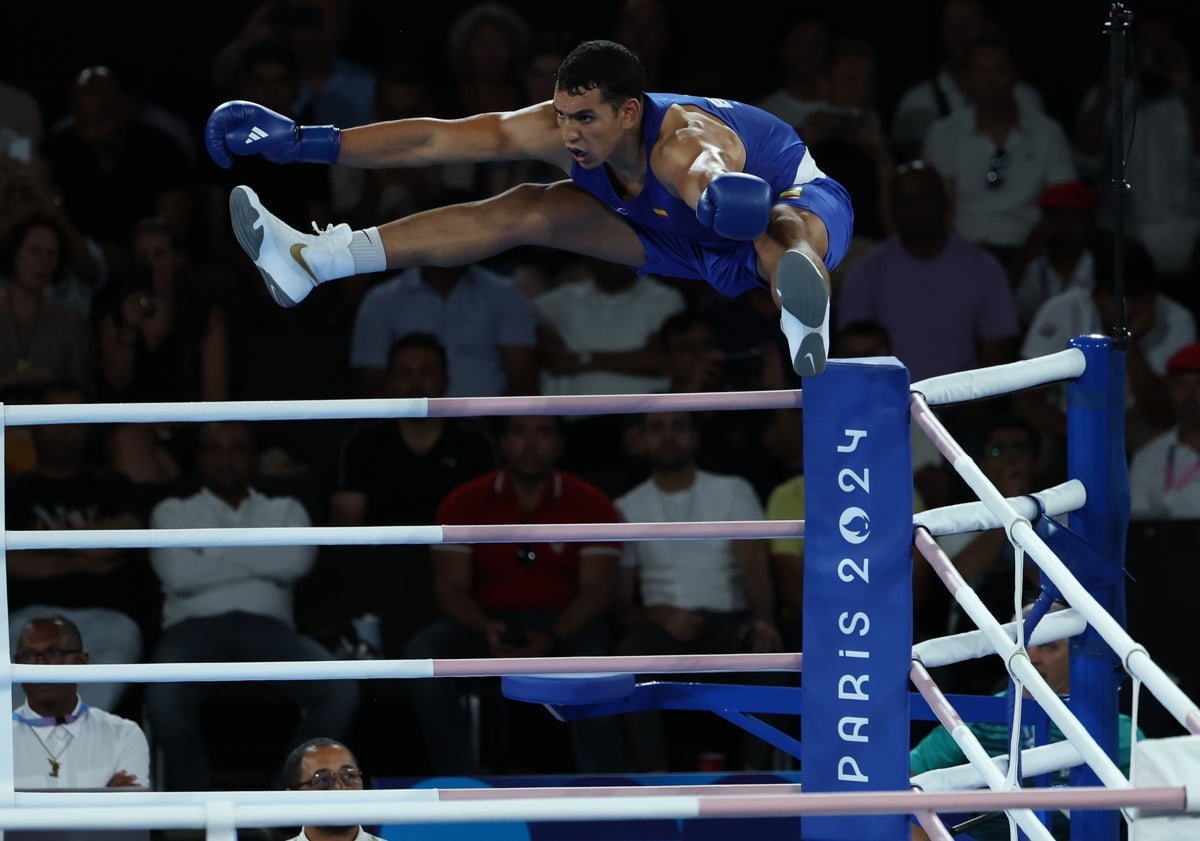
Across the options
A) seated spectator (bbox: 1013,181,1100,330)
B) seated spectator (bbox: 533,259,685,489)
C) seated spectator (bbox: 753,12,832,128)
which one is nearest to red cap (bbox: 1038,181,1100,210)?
seated spectator (bbox: 1013,181,1100,330)

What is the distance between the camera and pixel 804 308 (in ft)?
9.48

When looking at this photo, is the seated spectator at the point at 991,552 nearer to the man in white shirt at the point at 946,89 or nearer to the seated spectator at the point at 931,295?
the seated spectator at the point at 931,295

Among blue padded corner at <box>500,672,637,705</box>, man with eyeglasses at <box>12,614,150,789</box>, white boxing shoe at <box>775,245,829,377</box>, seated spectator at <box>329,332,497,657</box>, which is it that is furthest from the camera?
seated spectator at <box>329,332,497,657</box>

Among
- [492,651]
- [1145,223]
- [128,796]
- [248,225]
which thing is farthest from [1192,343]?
[128,796]

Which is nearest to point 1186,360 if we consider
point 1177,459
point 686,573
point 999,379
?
point 1177,459

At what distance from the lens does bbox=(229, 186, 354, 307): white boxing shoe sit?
3.35m

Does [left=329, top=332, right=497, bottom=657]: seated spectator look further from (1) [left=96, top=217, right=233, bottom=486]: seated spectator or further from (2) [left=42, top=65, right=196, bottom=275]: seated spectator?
(2) [left=42, top=65, right=196, bottom=275]: seated spectator

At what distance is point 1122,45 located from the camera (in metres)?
3.19

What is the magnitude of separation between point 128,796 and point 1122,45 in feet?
7.68

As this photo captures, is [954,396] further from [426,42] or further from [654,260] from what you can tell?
[426,42]

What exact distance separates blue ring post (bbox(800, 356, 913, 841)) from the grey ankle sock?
3.42ft

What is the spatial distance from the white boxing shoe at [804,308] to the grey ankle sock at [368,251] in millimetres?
960

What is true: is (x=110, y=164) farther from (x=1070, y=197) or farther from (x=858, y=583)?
(x=858, y=583)

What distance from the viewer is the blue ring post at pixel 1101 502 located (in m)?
3.08
